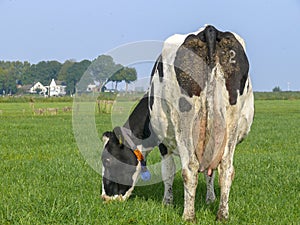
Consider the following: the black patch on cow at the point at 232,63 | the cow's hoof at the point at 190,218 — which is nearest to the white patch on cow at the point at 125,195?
the cow's hoof at the point at 190,218

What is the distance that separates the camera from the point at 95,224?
546cm

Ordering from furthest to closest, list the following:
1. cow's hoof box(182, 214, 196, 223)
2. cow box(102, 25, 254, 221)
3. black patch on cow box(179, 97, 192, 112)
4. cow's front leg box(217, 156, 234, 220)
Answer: cow's hoof box(182, 214, 196, 223), cow's front leg box(217, 156, 234, 220), black patch on cow box(179, 97, 192, 112), cow box(102, 25, 254, 221)

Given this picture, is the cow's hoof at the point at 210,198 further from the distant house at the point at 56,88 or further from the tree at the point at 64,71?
the distant house at the point at 56,88

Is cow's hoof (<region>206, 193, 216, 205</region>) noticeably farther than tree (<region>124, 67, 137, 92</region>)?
No

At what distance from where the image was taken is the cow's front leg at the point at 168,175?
280 inches

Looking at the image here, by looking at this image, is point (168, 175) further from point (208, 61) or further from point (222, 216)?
point (208, 61)

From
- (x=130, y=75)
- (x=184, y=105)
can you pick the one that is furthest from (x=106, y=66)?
(x=184, y=105)

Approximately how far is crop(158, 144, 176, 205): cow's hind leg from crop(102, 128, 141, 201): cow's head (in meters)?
0.42

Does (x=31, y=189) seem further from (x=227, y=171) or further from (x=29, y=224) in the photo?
(x=227, y=171)

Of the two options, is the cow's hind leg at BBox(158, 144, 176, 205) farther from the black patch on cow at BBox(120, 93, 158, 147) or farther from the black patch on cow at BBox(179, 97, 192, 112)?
the black patch on cow at BBox(179, 97, 192, 112)

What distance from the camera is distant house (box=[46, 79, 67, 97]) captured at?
115525 millimetres

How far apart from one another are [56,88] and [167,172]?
119 meters

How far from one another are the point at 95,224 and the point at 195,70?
2130 millimetres

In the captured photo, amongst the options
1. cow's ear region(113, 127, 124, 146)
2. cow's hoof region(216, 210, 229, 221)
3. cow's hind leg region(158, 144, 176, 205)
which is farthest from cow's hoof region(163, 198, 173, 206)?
cow's hoof region(216, 210, 229, 221)
